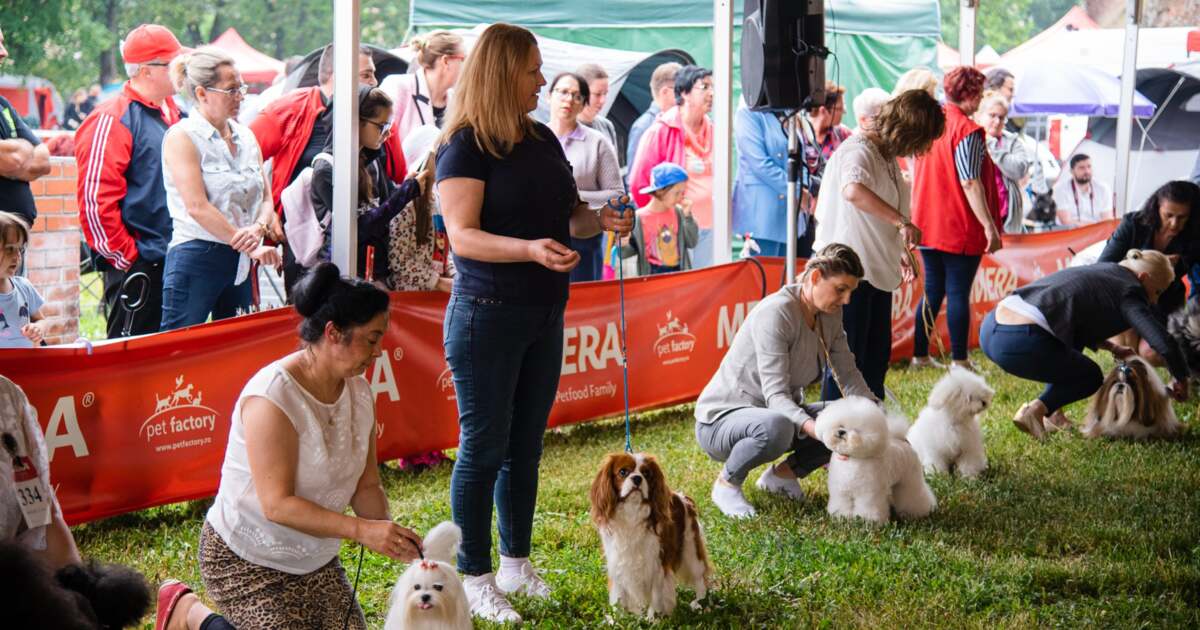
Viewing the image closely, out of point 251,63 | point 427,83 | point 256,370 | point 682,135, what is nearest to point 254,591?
point 256,370

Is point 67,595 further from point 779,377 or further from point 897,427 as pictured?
point 897,427

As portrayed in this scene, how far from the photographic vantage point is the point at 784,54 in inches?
245

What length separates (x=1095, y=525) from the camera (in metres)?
4.93

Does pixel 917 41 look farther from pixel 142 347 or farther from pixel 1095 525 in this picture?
pixel 142 347

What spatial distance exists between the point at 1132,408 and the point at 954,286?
5.30 ft

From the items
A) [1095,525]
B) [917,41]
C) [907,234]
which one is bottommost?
Result: [1095,525]

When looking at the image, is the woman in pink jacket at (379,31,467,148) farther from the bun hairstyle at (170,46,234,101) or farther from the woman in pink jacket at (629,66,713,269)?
the woman in pink jacket at (629,66,713,269)

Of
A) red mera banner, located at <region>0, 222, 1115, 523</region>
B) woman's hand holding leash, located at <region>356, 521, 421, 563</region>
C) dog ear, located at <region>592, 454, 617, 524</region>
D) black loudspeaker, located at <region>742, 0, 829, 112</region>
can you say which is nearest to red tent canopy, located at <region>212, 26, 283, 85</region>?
red mera banner, located at <region>0, 222, 1115, 523</region>

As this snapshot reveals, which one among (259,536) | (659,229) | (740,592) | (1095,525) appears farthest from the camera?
(659,229)

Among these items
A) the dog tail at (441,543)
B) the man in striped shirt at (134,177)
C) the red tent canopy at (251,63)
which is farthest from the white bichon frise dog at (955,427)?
the red tent canopy at (251,63)

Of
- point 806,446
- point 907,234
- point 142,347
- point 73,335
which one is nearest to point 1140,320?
point 907,234

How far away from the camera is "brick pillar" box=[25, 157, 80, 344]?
8.33 metres

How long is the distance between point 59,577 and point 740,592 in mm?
2168

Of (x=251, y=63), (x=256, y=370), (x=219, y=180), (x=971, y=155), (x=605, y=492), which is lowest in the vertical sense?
(x=605, y=492)
